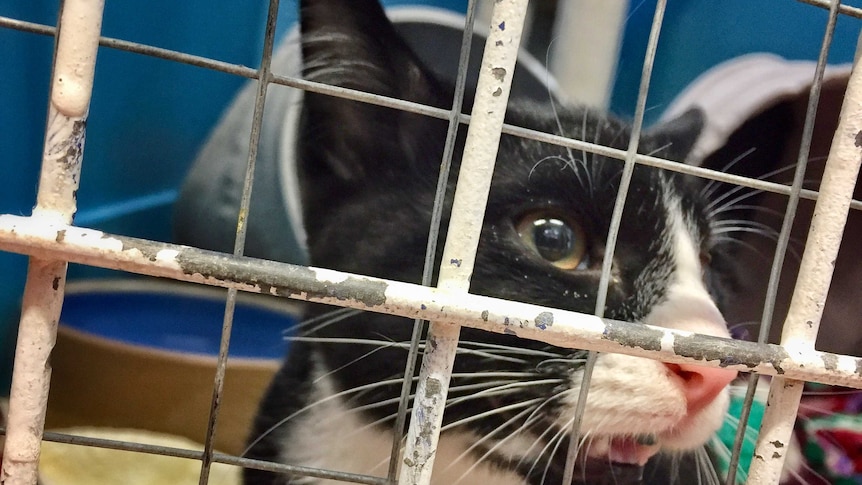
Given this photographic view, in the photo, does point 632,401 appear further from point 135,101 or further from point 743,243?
point 135,101

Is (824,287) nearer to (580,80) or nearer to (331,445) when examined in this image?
(580,80)

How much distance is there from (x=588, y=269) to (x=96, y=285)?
1.86 ft

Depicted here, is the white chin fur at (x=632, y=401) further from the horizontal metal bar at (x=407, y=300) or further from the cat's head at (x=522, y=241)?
the horizontal metal bar at (x=407, y=300)

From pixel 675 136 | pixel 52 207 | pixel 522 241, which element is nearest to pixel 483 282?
pixel 522 241

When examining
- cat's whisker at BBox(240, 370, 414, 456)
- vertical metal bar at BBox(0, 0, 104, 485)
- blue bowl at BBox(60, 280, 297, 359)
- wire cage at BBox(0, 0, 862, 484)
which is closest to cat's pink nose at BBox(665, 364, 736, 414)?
wire cage at BBox(0, 0, 862, 484)

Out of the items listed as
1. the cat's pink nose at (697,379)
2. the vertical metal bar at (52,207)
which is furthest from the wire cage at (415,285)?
the cat's pink nose at (697,379)

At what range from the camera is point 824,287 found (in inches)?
20.0

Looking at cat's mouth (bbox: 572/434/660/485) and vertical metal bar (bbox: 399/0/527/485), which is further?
cat's mouth (bbox: 572/434/660/485)

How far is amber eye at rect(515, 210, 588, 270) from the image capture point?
0.70m

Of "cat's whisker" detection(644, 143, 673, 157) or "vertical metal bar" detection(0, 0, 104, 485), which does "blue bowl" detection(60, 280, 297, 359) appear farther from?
"cat's whisker" detection(644, 143, 673, 157)

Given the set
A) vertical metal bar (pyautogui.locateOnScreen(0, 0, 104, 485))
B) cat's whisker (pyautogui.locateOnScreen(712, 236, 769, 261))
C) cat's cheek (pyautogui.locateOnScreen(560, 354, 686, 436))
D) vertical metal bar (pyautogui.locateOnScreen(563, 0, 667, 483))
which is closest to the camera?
vertical metal bar (pyautogui.locateOnScreen(0, 0, 104, 485))

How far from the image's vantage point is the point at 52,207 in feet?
1.40

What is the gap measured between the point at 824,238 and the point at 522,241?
299 mm

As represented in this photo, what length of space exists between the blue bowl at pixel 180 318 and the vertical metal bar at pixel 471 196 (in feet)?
0.86
